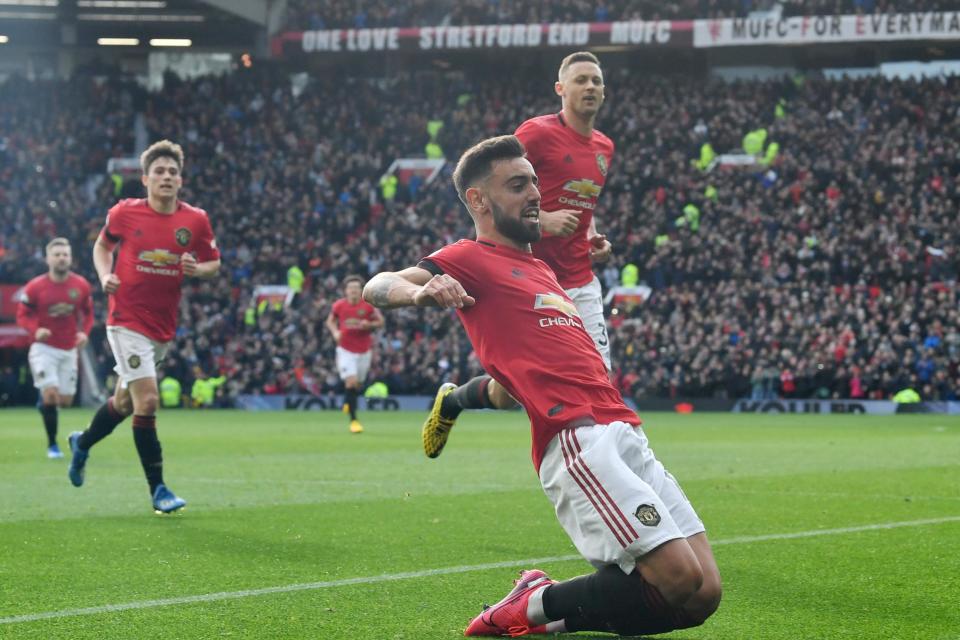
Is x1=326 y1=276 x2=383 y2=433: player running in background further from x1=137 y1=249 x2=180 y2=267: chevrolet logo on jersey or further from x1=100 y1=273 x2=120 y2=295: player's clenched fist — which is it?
x1=100 y1=273 x2=120 y2=295: player's clenched fist

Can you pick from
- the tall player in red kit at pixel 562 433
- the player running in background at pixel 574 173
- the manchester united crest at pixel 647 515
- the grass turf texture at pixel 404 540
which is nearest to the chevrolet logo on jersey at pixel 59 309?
the grass turf texture at pixel 404 540

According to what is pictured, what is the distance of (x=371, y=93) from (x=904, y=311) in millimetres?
18082

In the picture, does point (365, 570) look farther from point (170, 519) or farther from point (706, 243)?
point (706, 243)

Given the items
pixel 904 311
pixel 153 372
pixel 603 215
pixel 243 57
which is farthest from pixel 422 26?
pixel 153 372

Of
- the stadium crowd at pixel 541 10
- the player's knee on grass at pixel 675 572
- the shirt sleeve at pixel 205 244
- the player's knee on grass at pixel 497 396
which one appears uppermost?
the stadium crowd at pixel 541 10

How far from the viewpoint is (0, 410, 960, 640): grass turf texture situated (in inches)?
213

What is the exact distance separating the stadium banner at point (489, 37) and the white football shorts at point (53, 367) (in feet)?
78.8

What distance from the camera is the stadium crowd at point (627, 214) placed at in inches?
1176

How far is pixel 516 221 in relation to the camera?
17.1ft

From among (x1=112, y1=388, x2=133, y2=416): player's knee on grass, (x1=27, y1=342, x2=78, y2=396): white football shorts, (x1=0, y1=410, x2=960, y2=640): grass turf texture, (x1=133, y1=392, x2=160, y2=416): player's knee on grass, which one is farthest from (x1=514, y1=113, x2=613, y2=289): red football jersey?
(x1=27, y1=342, x2=78, y2=396): white football shorts

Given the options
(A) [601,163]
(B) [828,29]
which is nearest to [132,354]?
(A) [601,163]

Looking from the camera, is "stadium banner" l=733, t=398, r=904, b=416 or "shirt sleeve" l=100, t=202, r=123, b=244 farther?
"stadium banner" l=733, t=398, r=904, b=416

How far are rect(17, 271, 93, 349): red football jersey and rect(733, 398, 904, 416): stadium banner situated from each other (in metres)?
16.4

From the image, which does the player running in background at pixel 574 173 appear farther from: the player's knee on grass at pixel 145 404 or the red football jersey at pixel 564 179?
the player's knee on grass at pixel 145 404
